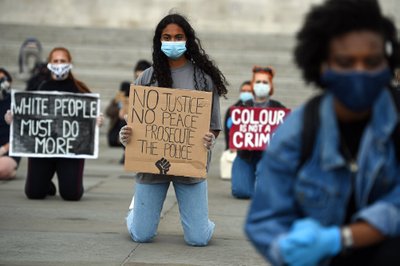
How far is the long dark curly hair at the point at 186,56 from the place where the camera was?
25.6ft

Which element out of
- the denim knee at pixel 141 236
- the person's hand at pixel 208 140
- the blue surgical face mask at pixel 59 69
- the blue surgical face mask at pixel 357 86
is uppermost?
the blue surgical face mask at pixel 357 86

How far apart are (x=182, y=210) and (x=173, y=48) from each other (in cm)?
116

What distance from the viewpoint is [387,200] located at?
3314 millimetres

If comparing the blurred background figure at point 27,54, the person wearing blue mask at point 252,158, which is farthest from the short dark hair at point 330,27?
the blurred background figure at point 27,54

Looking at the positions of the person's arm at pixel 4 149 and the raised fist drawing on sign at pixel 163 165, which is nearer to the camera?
the raised fist drawing on sign at pixel 163 165

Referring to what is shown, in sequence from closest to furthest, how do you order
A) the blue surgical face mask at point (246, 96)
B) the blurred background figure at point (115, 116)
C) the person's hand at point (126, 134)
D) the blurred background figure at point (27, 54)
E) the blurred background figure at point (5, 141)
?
1. the person's hand at point (126, 134)
2. the blurred background figure at point (5, 141)
3. the blue surgical face mask at point (246, 96)
4. the blurred background figure at point (115, 116)
5. the blurred background figure at point (27, 54)

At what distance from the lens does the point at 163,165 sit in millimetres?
7938

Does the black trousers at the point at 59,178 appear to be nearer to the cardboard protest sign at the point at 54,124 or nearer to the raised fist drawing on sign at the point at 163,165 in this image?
the cardboard protest sign at the point at 54,124

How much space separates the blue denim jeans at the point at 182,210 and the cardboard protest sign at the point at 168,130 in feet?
0.38

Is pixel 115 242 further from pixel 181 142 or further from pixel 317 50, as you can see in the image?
pixel 317 50

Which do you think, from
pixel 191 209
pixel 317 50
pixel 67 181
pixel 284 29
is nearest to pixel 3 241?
pixel 191 209

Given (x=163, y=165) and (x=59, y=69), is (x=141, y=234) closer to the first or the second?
(x=163, y=165)

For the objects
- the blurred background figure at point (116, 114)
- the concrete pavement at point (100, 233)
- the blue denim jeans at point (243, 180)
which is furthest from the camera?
the blurred background figure at point (116, 114)

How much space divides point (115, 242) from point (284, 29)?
2152 cm
